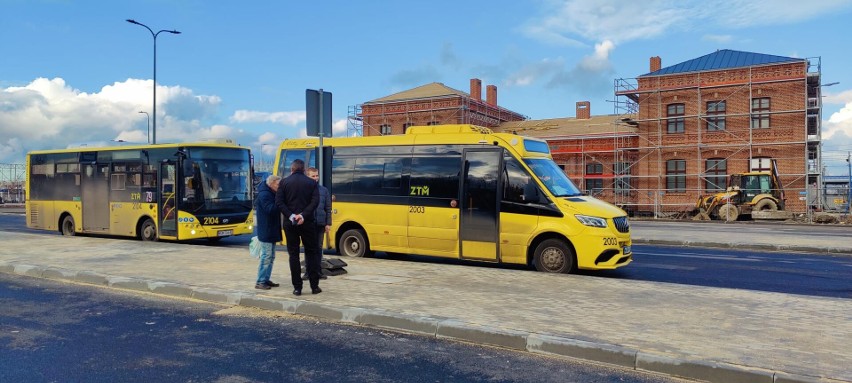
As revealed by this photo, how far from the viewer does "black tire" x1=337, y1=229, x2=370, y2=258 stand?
470 inches

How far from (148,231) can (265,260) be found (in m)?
9.56

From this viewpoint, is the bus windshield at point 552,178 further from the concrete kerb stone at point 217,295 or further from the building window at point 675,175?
the building window at point 675,175

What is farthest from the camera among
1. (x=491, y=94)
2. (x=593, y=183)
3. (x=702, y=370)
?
(x=491, y=94)

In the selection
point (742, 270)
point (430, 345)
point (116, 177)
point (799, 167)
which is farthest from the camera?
point (799, 167)

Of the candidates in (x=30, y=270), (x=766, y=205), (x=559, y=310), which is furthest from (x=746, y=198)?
(x=30, y=270)

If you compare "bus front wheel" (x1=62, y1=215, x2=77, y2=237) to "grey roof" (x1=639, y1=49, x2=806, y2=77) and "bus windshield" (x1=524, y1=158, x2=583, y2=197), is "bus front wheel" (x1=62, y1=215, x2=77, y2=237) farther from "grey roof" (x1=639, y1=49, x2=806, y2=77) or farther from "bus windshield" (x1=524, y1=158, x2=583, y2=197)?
"grey roof" (x1=639, y1=49, x2=806, y2=77)

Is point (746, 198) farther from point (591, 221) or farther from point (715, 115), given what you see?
point (591, 221)

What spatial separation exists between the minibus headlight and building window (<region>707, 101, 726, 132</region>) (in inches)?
1190

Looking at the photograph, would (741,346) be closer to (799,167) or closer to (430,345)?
(430,345)

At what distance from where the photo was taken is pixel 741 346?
5172 millimetres

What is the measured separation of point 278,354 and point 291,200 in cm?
257

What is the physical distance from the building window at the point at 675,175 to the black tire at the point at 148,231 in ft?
101

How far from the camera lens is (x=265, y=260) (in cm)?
795

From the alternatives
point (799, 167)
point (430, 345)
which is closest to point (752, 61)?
point (799, 167)
